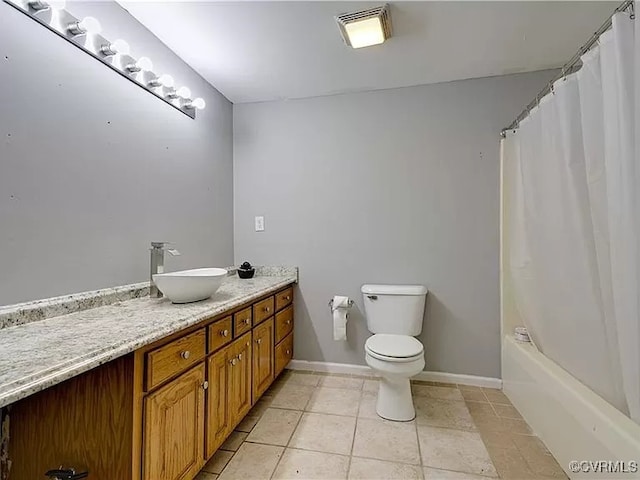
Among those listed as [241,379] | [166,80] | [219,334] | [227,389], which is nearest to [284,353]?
[241,379]

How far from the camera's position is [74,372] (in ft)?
2.50

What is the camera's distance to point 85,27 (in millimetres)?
1330

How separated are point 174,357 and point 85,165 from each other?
3.06 feet

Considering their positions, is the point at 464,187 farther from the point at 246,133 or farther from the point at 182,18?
the point at 182,18

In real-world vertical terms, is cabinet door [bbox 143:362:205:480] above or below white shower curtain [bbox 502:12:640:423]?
below

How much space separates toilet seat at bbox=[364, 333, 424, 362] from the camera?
174 centimetres

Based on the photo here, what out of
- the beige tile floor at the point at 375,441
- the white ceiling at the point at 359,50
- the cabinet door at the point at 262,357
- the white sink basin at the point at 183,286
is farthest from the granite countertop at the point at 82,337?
the white ceiling at the point at 359,50

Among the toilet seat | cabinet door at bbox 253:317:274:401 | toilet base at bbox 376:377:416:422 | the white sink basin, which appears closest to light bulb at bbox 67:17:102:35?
the white sink basin

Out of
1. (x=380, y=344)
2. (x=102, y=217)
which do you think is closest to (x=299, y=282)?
(x=380, y=344)

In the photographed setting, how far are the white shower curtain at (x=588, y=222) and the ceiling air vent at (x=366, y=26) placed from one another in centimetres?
88

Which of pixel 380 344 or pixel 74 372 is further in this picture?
pixel 380 344

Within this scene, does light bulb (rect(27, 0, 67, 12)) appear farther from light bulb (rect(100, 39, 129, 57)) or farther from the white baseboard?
the white baseboard

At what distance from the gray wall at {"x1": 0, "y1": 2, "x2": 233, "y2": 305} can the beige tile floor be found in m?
1.05

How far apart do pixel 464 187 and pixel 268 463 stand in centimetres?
204
